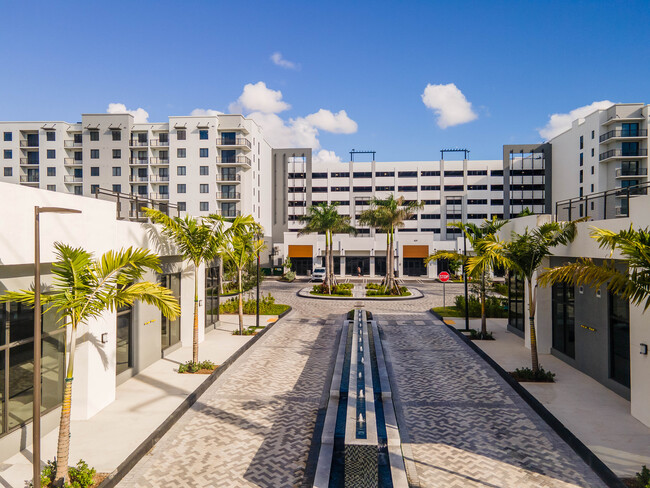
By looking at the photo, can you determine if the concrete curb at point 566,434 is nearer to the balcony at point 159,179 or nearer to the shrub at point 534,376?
the shrub at point 534,376

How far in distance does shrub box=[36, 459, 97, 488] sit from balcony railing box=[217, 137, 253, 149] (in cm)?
5304

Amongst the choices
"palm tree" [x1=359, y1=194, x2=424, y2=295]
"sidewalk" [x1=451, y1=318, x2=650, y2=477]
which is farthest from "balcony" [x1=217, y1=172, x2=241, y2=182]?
"sidewalk" [x1=451, y1=318, x2=650, y2=477]

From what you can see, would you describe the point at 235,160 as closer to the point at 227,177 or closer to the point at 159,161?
the point at 227,177

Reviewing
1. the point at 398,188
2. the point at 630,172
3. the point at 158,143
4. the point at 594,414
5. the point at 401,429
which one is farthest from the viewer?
the point at 398,188

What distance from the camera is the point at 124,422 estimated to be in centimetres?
1041

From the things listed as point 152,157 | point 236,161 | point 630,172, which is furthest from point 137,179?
point 630,172

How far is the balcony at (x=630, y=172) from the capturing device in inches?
2147

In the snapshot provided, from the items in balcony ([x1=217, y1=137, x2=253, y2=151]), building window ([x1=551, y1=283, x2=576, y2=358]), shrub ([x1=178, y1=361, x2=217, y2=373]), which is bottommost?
shrub ([x1=178, y1=361, x2=217, y2=373])

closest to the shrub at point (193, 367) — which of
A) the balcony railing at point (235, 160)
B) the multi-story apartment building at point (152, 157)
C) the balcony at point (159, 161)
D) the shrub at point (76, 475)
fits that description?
the shrub at point (76, 475)

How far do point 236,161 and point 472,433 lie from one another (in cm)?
5249

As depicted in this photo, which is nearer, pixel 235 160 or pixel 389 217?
pixel 389 217

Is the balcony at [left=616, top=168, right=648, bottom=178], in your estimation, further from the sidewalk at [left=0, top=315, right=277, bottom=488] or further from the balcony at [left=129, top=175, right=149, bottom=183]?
the balcony at [left=129, top=175, right=149, bottom=183]

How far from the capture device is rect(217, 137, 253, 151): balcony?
188ft

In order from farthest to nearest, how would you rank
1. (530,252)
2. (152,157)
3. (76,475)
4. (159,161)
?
1. (159,161)
2. (152,157)
3. (530,252)
4. (76,475)
